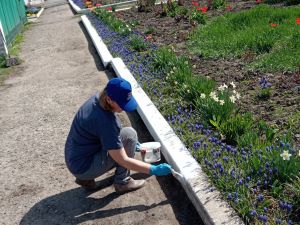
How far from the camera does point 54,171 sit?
13.7ft

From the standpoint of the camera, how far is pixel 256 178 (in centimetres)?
310

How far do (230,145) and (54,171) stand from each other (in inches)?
70.4

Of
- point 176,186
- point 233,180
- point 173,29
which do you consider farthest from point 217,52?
point 233,180

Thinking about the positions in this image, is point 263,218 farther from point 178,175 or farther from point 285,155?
point 178,175

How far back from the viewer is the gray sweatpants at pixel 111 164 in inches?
139

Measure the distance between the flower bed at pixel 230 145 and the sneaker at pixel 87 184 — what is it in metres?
0.95

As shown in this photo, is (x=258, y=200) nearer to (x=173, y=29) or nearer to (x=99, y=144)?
(x=99, y=144)

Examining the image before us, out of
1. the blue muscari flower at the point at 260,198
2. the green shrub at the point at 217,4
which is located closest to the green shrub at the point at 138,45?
the green shrub at the point at 217,4

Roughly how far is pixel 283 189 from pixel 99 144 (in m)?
1.54

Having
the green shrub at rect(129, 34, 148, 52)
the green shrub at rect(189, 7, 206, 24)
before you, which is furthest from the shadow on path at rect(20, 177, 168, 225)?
the green shrub at rect(189, 7, 206, 24)

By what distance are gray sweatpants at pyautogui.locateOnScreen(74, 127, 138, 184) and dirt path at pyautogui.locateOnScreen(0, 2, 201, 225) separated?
0.19 metres

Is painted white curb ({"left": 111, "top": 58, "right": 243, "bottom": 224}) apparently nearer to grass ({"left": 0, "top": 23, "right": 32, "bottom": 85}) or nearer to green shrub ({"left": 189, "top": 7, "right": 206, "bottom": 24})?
grass ({"left": 0, "top": 23, "right": 32, "bottom": 85})

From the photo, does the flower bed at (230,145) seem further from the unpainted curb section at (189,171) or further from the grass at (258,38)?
the grass at (258,38)

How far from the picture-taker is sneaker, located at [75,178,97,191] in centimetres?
370
